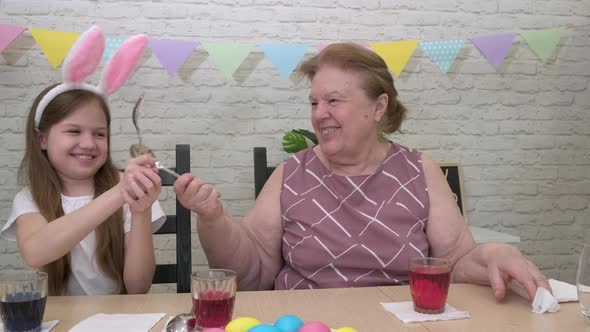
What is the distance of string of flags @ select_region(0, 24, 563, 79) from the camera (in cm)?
245

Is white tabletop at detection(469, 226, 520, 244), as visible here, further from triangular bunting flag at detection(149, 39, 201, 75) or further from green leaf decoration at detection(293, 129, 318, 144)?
triangular bunting flag at detection(149, 39, 201, 75)

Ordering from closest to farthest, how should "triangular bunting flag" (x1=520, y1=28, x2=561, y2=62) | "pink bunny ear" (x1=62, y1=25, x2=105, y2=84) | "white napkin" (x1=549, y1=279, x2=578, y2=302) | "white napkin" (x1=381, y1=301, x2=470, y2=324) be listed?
"white napkin" (x1=381, y1=301, x2=470, y2=324)
"white napkin" (x1=549, y1=279, x2=578, y2=302)
"pink bunny ear" (x1=62, y1=25, x2=105, y2=84)
"triangular bunting flag" (x1=520, y1=28, x2=561, y2=62)

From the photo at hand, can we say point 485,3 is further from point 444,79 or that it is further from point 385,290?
point 385,290

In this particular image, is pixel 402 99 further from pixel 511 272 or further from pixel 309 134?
pixel 511 272

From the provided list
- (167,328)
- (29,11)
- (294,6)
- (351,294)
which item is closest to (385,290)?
(351,294)

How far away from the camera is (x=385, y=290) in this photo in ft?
4.03

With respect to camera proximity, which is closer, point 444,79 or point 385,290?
point 385,290

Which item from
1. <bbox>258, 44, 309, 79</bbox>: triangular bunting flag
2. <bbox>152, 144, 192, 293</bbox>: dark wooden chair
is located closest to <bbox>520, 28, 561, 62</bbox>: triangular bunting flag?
<bbox>258, 44, 309, 79</bbox>: triangular bunting flag

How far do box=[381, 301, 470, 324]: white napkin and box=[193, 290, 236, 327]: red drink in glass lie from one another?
0.32m

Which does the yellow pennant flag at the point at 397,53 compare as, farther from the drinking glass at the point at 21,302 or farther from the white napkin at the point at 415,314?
the drinking glass at the point at 21,302

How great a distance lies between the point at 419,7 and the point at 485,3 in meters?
0.35

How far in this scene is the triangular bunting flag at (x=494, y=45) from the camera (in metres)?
2.84

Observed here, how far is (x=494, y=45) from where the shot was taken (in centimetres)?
285

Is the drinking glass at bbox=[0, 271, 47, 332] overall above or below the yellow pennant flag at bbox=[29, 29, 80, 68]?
below
